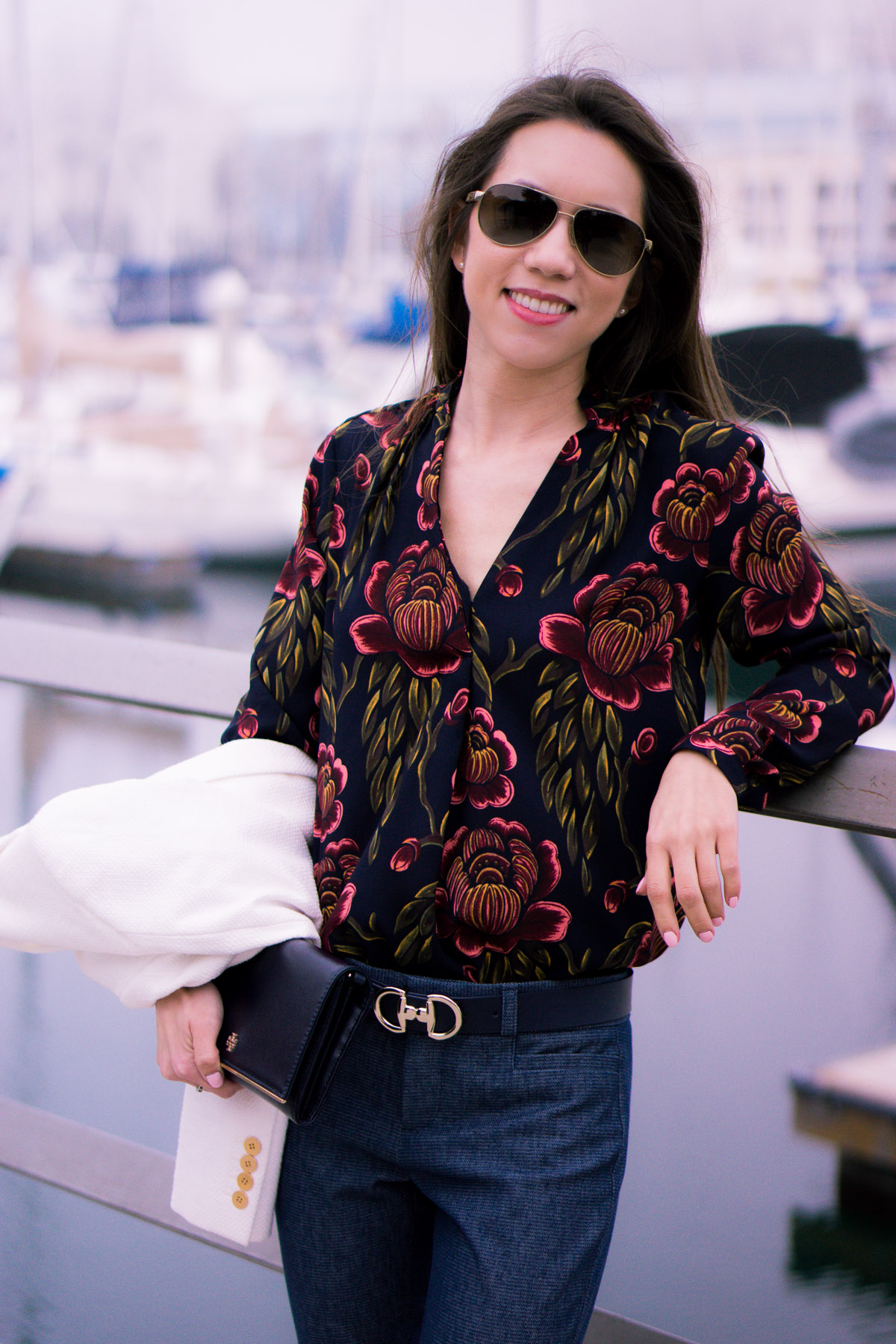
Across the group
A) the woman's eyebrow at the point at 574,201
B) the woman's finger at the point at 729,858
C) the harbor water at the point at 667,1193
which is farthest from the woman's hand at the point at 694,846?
the harbor water at the point at 667,1193

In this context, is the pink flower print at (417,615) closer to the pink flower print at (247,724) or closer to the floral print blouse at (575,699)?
the floral print blouse at (575,699)

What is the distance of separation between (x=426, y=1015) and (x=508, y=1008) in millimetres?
62

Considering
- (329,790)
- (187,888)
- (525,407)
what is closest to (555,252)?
(525,407)

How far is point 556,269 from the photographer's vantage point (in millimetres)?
1014

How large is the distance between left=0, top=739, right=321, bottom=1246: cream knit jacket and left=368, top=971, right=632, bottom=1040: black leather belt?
9 centimetres

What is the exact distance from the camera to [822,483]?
394 inches

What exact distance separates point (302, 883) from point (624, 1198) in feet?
3.15

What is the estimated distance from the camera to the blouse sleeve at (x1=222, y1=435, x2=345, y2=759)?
112 cm

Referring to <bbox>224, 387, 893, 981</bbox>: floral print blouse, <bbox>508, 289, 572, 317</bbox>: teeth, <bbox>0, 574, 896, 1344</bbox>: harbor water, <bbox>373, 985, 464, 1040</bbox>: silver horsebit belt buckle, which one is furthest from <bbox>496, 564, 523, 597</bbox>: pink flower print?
<bbox>0, 574, 896, 1344</bbox>: harbor water

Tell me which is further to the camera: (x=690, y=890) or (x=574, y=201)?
(x=574, y=201)

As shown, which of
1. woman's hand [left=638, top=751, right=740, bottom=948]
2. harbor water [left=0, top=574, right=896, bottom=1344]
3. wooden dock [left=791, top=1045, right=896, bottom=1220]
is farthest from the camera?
wooden dock [left=791, top=1045, right=896, bottom=1220]

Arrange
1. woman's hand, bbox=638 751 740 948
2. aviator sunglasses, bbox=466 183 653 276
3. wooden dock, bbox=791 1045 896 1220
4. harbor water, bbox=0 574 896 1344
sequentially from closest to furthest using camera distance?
woman's hand, bbox=638 751 740 948 → aviator sunglasses, bbox=466 183 653 276 → harbor water, bbox=0 574 896 1344 → wooden dock, bbox=791 1045 896 1220

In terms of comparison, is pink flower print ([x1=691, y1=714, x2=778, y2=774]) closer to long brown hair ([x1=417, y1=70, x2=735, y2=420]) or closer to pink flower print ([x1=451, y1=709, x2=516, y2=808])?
pink flower print ([x1=451, y1=709, x2=516, y2=808])

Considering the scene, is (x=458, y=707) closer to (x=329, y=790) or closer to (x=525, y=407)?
(x=329, y=790)
